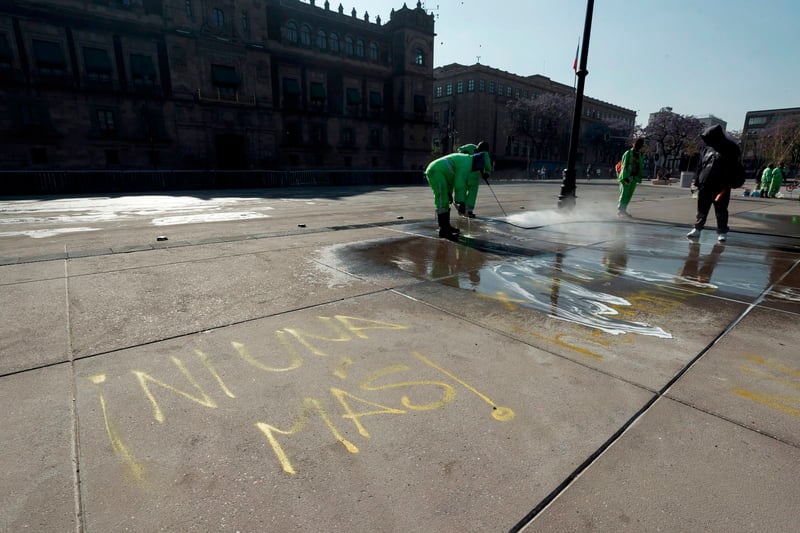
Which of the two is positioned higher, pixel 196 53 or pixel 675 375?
pixel 196 53

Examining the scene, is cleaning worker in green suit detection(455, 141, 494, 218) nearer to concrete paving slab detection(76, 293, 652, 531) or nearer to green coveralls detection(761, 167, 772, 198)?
concrete paving slab detection(76, 293, 652, 531)

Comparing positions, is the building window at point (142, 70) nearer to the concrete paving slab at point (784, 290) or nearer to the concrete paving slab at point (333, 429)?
the concrete paving slab at point (333, 429)

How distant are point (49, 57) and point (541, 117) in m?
63.6

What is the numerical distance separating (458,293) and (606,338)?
1576mm

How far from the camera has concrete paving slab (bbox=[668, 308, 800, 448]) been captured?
2.28m

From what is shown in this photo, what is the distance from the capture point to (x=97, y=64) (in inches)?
1307

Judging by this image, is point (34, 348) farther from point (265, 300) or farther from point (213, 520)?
point (213, 520)

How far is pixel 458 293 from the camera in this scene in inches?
176

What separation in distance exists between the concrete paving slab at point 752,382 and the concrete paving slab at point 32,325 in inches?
167

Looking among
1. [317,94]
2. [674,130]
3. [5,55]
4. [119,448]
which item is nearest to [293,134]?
[317,94]

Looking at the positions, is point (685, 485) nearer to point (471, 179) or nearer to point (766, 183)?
point (471, 179)

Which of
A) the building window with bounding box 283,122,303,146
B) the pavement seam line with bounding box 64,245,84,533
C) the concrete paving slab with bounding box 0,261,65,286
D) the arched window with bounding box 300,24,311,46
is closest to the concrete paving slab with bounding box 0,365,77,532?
the pavement seam line with bounding box 64,245,84,533

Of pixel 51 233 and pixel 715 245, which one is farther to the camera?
pixel 51 233

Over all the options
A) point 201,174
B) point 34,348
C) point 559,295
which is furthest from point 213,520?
point 201,174
